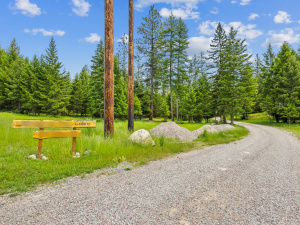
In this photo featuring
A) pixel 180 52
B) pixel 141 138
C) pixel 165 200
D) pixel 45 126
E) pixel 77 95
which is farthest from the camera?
pixel 77 95

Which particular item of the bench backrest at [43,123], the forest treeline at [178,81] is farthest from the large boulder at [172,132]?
the forest treeline at [178,81]

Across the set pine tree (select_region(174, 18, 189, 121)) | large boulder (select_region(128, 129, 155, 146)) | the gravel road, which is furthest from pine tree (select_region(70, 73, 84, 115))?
the gravel road

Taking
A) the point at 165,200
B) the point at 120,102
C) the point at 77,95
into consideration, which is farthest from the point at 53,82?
the point at 165,200

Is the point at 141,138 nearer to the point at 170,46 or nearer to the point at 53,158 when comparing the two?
the point at 53,158

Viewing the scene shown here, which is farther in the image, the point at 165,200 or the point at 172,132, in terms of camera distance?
the point at 172,132

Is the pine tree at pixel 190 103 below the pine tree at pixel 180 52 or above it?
below

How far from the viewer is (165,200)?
2676 millimetres

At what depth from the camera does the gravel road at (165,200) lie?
2197 millimetres

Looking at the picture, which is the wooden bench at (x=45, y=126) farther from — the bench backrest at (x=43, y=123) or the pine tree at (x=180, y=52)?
the pine tree at (x=180, y=52)

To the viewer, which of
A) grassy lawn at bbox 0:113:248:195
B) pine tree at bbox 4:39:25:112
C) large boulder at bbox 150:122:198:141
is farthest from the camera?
pine tree at bbox 4:39:25:112

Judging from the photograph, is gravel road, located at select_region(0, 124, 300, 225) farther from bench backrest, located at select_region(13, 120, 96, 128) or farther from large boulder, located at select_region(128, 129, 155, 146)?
large boulder, located at select_region(128, 129, 155, 146)

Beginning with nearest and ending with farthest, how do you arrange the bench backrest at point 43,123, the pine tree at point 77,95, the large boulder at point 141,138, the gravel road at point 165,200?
the gravel road at point 165,200
the bench backrest at point 43,123
the large boulder at point 141,138
the pine tree at point 77,95

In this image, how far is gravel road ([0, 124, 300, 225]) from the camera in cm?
220

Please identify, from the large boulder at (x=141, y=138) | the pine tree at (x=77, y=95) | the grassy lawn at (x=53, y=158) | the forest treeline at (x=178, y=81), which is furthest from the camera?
the pine tree at (x=77, y=95)
